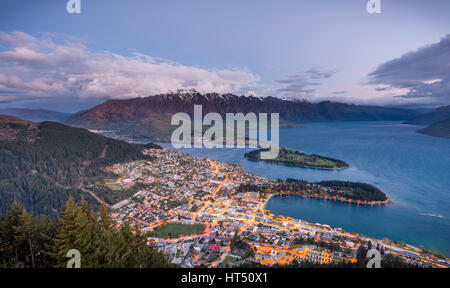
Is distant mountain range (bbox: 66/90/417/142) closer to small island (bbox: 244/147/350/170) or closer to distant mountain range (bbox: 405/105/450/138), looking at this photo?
small island (bbox: 244/147/350/170)

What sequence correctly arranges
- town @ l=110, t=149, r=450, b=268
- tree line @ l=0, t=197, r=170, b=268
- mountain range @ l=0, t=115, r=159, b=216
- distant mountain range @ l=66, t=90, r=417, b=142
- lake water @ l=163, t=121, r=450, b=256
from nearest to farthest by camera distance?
tree line @ l=0, t=197, r=170, b=268, town @ l=110, t=149, r=450, b=268, lake water @ l=163, t=121, r=450, b=256, mountain range @ l=0, t=115, r=159, b=216, distant mountain range @ l=66, t=90, r=417, b=142

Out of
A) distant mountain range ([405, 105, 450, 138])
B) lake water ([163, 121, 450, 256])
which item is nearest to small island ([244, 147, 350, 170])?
lake water ([163, 121, 450, 256])

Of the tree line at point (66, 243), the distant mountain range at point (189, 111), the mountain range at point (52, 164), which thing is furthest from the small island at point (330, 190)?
the distant mountain range at point (189, 111)

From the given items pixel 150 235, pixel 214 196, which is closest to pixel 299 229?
pixel 214 196

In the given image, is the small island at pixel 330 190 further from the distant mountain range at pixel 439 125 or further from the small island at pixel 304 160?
the distant mountain range at pixel 439 125

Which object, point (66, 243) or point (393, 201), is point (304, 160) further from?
point (66, 243)

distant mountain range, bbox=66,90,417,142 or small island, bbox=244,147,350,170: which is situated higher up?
distant mountain range, bbox=66,90,417,142
